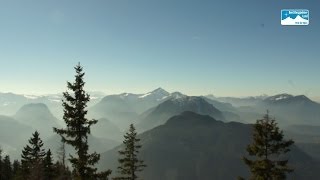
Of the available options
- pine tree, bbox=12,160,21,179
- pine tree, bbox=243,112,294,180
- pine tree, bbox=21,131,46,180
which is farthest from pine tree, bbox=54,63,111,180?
pine tree, bbox=12,160,21,179

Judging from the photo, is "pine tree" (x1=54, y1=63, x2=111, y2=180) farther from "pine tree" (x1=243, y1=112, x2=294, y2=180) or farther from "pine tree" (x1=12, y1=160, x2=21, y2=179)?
"pine tree" (x1=12, y1=160, x2=21, y2=179)

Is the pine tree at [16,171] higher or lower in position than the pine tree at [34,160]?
lower

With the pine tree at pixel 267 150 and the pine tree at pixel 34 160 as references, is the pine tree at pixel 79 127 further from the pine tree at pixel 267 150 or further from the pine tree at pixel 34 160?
the pine tree at pixel 34 160

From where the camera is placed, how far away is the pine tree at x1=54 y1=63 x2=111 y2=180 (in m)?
28.7

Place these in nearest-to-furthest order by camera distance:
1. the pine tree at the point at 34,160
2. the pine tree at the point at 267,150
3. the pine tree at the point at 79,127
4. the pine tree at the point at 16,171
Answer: the pine tree at the point at 79,127
the pine tree at the point at 267,150
the pine tree at the point at 34,160
the pine tree at the point at 16,171

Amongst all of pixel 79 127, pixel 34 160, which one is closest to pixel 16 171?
pixel 34 160

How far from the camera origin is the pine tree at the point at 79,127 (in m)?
28.7

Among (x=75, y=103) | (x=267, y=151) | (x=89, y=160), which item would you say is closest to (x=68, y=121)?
(x=75, y=103)

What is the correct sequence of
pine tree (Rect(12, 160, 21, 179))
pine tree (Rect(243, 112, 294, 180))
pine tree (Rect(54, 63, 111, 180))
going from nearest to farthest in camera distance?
1. pine tree (Rect(54, 63, 111, 180))
2. pine tree (Rect(243, 112, 294, 180))
3. pine tree (Rect(12, 160, 21, 179))

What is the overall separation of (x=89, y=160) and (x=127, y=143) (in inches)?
506

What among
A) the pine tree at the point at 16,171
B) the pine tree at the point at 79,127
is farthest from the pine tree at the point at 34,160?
the pine tree at the point at 79,127

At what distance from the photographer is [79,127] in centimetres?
2923

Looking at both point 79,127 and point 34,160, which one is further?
point 34,160

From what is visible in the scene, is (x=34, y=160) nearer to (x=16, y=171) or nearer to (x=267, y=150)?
(x=16, y=171)
